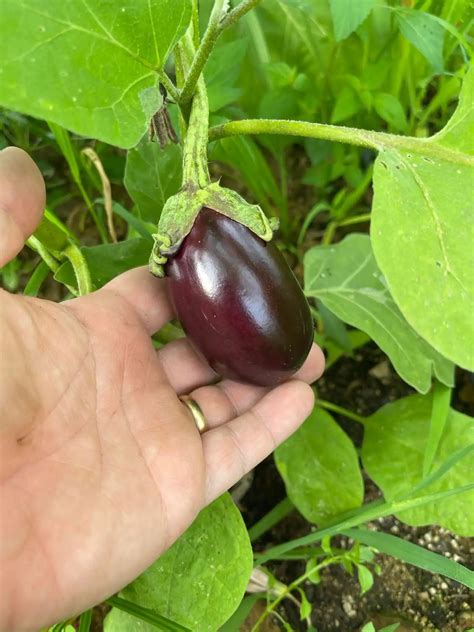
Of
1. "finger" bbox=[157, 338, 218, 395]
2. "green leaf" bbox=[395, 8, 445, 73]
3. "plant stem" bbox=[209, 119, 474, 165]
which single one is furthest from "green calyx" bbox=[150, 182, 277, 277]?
"green leaf" bbox=[395, 8, 445, 73]

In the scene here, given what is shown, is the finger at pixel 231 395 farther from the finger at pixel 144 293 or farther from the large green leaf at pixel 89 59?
the large green leaf at pixel 89 59

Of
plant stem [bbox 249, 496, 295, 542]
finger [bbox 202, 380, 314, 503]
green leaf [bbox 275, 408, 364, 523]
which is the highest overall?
finger [bbox 202, 380, 314, 503]

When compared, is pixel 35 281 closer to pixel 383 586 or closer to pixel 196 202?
pixel 196 202

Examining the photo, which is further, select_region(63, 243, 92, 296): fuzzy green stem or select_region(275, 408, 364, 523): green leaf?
select_region(275, 408, 364, 523): green leaf

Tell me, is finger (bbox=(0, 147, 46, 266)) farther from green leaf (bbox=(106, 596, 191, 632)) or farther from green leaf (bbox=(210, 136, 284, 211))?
green leaf (bbox=(106, 596, 191, 632))

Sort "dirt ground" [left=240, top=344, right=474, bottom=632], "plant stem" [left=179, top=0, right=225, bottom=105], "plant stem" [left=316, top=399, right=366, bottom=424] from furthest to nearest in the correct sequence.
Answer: "plant stem" [left=316, top=399, right=366, bottom=424]
"dirt ground" [left=240, top=344, right=474, bottom=632]
"plant stem" [left=179, top=0, right=225, bottom=105]

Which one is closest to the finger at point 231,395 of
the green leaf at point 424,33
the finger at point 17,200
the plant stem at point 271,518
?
the plant stem at point 271,518
